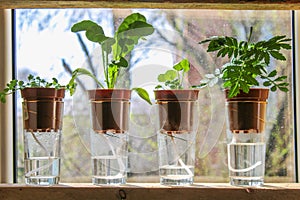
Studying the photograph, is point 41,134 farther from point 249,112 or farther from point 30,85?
point 249,112

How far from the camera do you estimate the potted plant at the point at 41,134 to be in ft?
4.49

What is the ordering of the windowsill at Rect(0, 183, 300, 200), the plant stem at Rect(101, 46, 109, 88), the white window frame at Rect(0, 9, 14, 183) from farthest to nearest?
the white window frame at Rect(0, 9, 14, 183)
the plant stem at Rect(101, 46, 109, 88)
the windowsill at Rect(0, 183, 300, 200)

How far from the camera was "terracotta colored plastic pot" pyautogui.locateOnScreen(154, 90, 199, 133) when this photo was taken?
1361 millimetres

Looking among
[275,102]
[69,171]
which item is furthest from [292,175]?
[69,171]

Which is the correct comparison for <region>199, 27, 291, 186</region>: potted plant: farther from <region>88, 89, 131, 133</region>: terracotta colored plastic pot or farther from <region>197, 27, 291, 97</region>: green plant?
<region>88, 89, 131, 133</region>: terracotta colored plastic pot

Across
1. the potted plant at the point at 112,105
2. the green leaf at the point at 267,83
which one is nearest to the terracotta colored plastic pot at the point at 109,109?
the potted plant at the point at 112,105

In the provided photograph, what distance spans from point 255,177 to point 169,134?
246mm

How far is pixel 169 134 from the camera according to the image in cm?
137

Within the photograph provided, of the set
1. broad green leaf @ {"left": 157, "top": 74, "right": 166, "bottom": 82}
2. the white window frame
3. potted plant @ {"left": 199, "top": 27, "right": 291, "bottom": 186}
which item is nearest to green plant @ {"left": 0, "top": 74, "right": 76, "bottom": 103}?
the white window frame

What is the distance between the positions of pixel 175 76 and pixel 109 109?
21 cm

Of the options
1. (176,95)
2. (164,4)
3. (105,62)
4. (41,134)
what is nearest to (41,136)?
(41,134)

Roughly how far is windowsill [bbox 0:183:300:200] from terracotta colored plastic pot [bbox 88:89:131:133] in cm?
16

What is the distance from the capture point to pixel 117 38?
138cm

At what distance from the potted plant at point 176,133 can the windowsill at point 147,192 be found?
7cm
